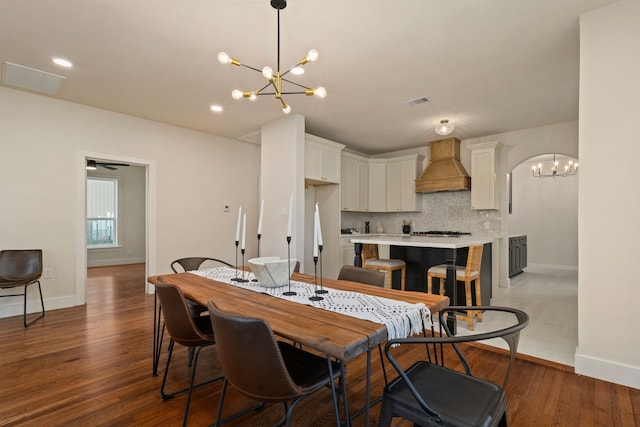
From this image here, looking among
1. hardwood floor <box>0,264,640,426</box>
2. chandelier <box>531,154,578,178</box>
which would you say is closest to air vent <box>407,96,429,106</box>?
hardwood floor <box>0,264,640,426</box>

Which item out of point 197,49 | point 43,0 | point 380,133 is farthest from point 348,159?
point 43,0

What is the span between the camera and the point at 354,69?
10.0 feet

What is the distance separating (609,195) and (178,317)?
2.96 meters

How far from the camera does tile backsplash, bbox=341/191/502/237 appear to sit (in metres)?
5.50

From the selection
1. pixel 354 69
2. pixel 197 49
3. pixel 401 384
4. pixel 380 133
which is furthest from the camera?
pixel 380 133

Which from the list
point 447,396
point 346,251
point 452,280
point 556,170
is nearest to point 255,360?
point 447,396

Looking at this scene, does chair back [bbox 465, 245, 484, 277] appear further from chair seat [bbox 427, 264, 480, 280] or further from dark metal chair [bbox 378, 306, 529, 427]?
dark metal chair [bbox 378, 306, 529, 427]

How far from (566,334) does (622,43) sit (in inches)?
101

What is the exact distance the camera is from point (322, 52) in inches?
108

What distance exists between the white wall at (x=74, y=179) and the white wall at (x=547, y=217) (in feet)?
22.7

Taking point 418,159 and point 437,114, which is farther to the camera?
point 418,159

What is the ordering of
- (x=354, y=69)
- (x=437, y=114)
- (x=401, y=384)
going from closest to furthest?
(x=401, y=384), (x=354, y=69), (x=437, y=114)

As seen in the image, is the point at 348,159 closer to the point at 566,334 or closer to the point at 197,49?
the point at 197,49

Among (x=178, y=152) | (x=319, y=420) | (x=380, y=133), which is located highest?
(x=380, y=133)
